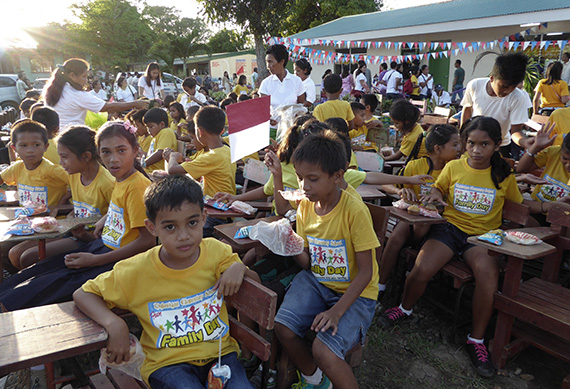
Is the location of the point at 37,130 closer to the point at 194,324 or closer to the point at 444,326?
the point at 194,324

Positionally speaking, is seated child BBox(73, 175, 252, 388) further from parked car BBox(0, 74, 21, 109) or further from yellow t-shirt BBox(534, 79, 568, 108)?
parked car BBox(0, 74, 21, 109)

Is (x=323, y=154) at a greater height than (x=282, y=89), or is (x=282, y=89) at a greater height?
(x=282, y=89)

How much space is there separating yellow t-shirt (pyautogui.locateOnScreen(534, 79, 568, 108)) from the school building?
13.2 ft

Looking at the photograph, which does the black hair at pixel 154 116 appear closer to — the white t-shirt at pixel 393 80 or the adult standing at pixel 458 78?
the white t-shirt at pixel 393 80

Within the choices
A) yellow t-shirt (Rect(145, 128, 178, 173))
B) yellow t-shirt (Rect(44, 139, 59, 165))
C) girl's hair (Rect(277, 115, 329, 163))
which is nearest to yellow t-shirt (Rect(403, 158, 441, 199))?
girl's hair (Rect(277, 115, 329, 163))

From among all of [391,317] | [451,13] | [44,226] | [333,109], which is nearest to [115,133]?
[44,226]

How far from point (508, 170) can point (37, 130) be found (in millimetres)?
3854

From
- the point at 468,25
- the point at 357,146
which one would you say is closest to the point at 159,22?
the point at 468,25

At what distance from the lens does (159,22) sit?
5466 centimetres

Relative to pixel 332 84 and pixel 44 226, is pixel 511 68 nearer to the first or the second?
pixel 332 84

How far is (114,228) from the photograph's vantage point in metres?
2.51

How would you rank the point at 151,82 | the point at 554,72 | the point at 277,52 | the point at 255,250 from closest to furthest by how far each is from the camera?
the point at 255,250 → the point at 277,52 → the point at 554,72 → the point at 151,82

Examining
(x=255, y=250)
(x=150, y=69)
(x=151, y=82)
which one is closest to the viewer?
(x=255, y=250)

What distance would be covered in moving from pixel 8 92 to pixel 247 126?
52.5 ft
